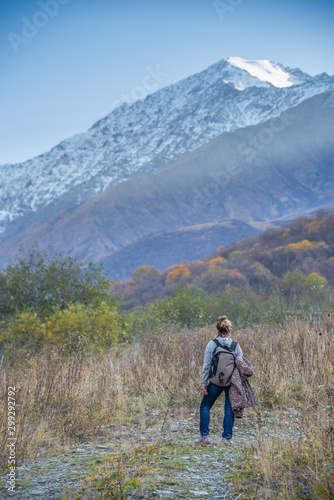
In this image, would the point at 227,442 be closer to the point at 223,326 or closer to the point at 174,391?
the point at 223,326

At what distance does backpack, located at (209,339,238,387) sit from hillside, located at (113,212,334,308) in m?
25.7

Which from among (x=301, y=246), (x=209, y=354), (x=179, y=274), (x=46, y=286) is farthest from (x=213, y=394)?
(x=179, y=274)

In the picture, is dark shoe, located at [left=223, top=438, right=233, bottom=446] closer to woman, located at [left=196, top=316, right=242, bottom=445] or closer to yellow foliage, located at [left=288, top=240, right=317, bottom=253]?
woman, located at [left=196, top=316, right=242, bottom=445]

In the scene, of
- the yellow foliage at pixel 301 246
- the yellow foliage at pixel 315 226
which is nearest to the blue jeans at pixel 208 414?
the yellow foliage at pixel 301 246

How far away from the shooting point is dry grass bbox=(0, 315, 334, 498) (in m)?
3.29

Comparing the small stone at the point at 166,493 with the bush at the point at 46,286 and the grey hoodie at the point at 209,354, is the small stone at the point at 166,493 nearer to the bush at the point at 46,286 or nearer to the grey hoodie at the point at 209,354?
the grey hoodie at the point at 209,354

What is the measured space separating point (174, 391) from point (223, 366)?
94.6 inches

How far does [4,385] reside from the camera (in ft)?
15.5

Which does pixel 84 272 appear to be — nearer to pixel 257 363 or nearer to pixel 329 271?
pixel 257 363

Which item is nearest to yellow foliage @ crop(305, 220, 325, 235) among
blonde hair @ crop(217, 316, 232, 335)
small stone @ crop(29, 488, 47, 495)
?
blonde hair @ crop(217, 316, 232, 335)

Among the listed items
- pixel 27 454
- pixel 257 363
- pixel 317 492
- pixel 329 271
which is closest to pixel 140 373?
pixel 257 363

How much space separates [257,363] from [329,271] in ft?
103

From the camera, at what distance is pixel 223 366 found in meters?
4.39

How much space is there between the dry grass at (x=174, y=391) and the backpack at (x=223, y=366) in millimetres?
775
